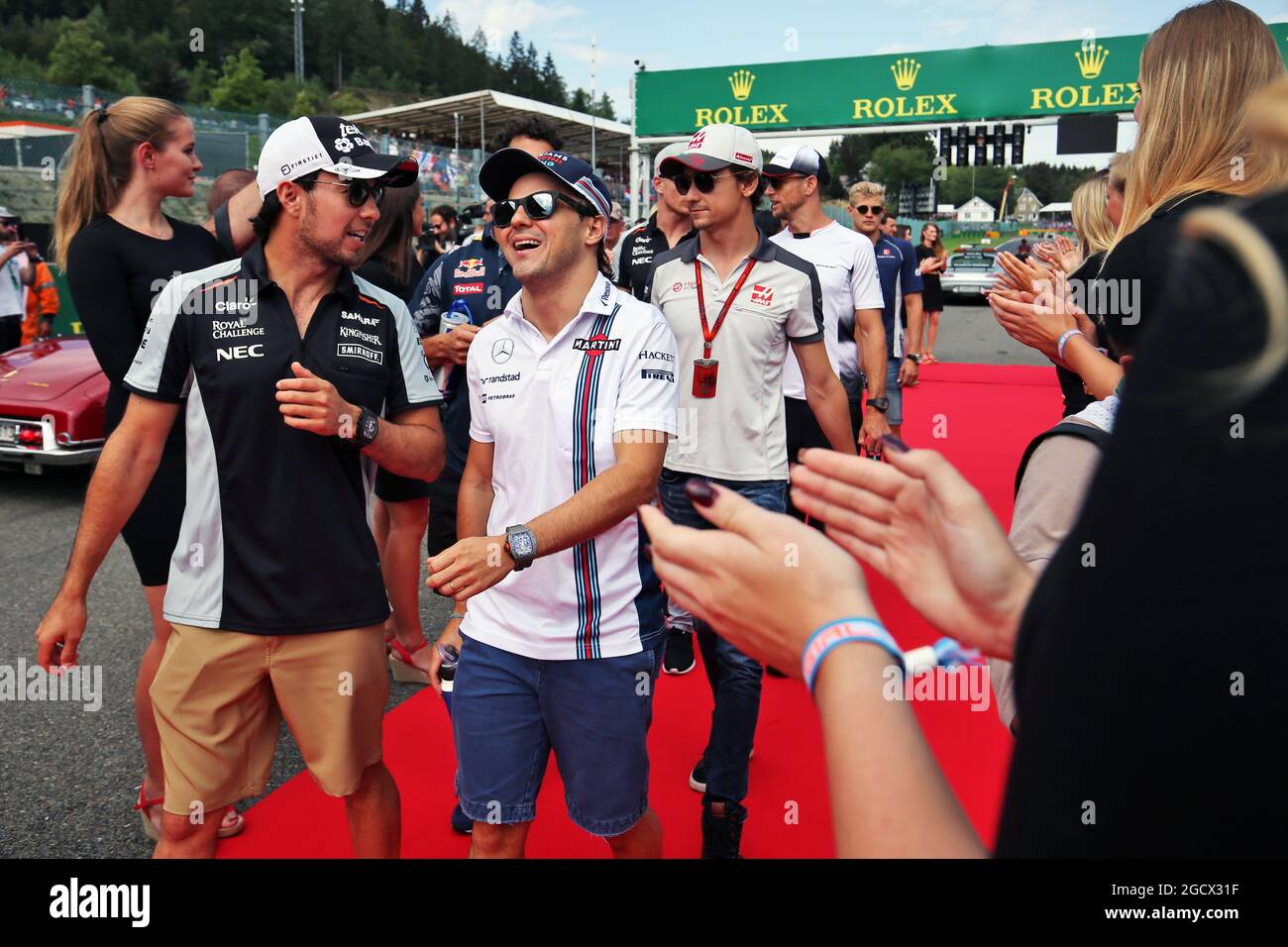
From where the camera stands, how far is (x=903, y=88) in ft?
74.6

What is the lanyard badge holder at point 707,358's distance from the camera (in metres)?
3.81

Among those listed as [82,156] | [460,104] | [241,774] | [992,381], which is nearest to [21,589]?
[82,156]

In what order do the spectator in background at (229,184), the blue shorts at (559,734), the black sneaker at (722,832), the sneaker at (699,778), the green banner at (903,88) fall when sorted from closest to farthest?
the blue shorts at (559,734) → the black sneaker at (722,832) → the sneaker at (699,778) → the spectator in background at (229,184) → the green banner at (903,88)

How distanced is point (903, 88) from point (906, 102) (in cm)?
34

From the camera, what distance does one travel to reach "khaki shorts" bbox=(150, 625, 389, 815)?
8.13ft

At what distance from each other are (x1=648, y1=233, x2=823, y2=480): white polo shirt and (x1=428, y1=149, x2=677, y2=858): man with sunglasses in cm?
125

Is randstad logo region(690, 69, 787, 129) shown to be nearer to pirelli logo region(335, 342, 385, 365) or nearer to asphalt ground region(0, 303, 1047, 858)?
asphalt ground region(0, 303, 1047, 858)

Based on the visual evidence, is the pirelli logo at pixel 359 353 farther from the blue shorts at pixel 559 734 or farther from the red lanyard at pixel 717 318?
the red lanyard at pixel 717 318

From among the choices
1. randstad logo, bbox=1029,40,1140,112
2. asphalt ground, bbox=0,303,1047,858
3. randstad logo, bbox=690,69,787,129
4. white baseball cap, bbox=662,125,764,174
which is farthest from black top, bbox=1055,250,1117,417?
randstad logo, bbox=690,69,787,129

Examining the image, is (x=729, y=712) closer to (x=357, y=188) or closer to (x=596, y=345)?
(x=596, y=345)

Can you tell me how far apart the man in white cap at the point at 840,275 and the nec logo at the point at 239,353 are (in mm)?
3495

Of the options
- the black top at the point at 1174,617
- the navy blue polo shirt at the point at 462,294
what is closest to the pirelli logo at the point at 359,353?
the navy blue polo shirt at the point at 462,294

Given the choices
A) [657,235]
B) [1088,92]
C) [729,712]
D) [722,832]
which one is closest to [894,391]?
[657,235]

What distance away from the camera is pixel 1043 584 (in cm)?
70
